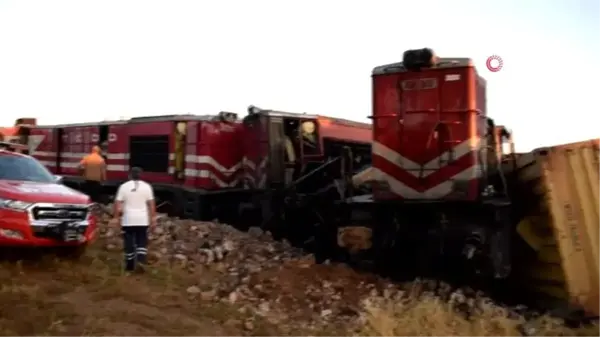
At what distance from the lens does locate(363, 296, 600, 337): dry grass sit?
7668 millimetres

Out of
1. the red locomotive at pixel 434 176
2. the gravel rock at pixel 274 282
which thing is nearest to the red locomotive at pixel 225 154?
the gravel rock at pixel 274 282

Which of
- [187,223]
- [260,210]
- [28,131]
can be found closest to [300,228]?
[260,210]

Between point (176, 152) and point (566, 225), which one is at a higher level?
point (176, 152)

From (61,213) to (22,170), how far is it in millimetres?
1337

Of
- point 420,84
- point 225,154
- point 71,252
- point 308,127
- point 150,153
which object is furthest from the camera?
point 150,153

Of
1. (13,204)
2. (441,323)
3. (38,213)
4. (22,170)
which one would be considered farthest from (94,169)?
(441,323)

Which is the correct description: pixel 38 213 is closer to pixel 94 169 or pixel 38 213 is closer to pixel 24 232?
pixel 24 232

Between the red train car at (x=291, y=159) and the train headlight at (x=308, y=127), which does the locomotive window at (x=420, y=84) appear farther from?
the train headlight at (x=308, y=127)

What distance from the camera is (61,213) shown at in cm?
953

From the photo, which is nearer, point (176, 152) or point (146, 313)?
point (146, 313)

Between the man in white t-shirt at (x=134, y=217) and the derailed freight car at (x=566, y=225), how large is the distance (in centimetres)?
509

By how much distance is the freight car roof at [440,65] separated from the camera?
1030 centimetres

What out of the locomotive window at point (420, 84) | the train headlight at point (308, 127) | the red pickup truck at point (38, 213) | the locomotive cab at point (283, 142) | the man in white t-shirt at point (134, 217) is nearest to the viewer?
the red pickup truck at point (38, 213)

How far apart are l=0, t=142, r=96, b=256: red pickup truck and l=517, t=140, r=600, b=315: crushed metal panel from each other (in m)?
6.12
